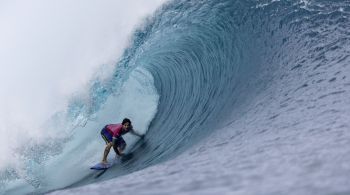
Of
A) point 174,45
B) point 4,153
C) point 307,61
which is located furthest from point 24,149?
point 307,61

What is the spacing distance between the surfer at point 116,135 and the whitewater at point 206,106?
259mm

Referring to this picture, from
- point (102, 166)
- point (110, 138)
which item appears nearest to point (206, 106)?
point (110, 138)

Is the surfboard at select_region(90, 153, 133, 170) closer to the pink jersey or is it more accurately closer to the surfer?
the surfer

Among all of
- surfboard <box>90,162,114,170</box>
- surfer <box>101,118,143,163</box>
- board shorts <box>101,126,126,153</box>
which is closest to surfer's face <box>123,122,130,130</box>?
surfer <box>101,118,143,163</box>

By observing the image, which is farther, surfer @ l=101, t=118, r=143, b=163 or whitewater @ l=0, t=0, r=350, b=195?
surfer @ l=101, t=118, r=143, b=163

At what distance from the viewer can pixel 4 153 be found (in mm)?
9086

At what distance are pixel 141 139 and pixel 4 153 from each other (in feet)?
10.4

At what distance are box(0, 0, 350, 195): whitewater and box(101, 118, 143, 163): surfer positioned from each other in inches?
10.2

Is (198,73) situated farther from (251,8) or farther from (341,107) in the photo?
(341,107)

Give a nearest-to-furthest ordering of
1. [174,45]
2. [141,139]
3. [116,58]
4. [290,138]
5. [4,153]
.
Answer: [290,138], [141,139], [4,153], [174,45], [116,58]

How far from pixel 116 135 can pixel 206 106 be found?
1625mm

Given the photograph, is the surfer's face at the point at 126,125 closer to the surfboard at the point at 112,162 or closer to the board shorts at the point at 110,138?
the board shorts at the point at 110,138

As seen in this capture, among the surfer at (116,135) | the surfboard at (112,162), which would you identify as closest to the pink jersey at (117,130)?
the surfer at (116,135)

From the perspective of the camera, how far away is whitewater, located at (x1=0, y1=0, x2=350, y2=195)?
9.00 ft
